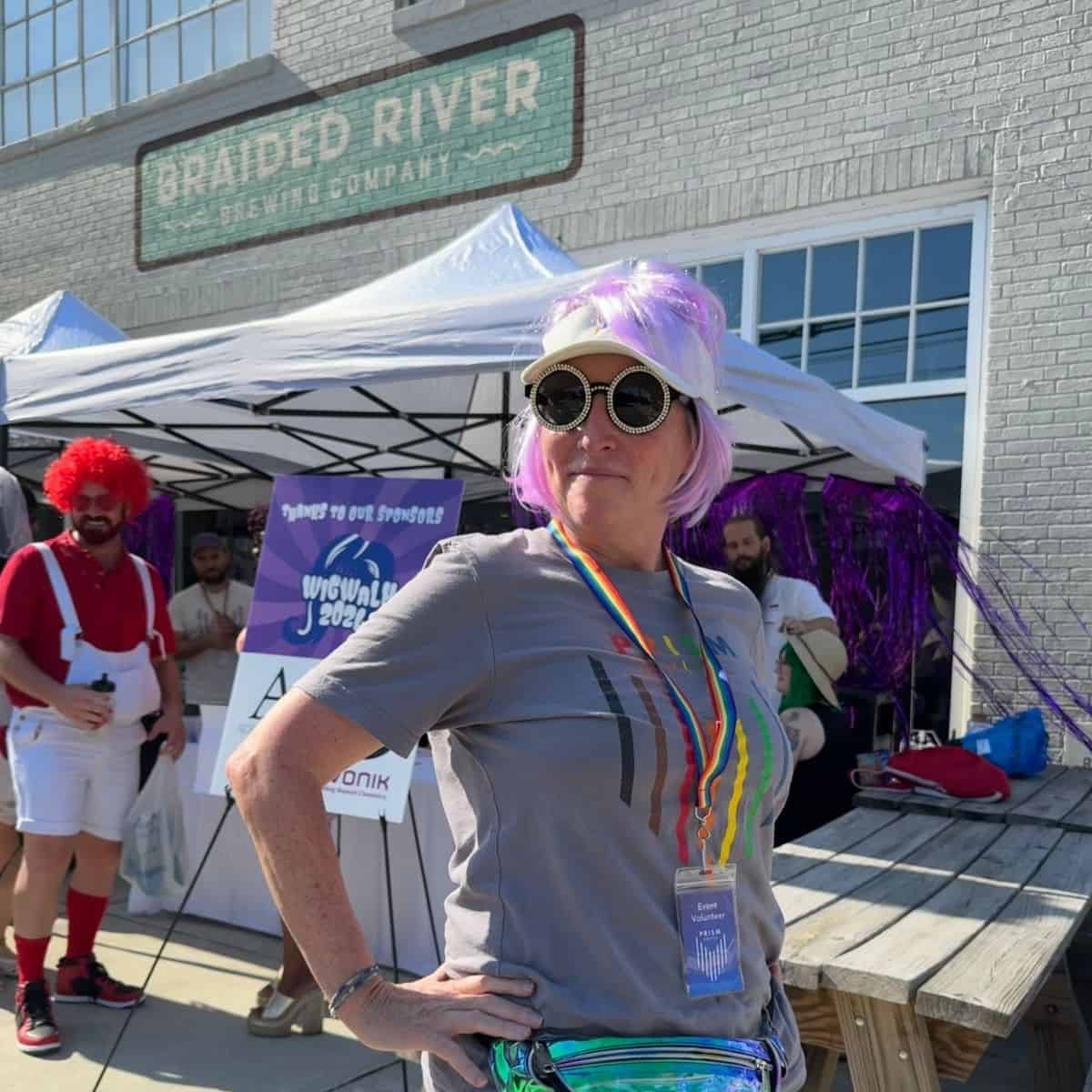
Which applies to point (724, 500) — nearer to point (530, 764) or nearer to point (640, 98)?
point (640, 98)

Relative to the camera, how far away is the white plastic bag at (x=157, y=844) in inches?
165

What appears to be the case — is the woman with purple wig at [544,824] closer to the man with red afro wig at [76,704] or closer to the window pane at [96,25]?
the man with red afro wig at [76,704]

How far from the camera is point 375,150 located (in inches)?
332

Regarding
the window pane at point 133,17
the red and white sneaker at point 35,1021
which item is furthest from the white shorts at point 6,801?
the window pane at point 133,17

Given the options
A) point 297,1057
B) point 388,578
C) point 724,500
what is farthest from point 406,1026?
point 724,500

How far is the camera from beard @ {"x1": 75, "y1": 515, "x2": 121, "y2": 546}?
353cm

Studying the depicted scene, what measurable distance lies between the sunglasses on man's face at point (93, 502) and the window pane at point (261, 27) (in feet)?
22.3

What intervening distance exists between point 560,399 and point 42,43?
38.7 feet

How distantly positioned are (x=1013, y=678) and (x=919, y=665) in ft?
A: 1.68

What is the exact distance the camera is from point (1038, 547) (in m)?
5.88

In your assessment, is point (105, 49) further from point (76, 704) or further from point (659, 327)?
point (659, 327)

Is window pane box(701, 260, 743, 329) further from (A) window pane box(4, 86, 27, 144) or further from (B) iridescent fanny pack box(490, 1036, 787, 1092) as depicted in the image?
(A) window pane box(4, 86, 27, 144)

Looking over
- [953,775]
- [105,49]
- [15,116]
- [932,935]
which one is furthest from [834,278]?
[15,116]

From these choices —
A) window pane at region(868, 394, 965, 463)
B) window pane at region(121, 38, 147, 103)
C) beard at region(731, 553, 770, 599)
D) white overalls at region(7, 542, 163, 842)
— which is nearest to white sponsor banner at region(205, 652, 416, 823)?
white overalls at region(7, 542, 163, 842)
